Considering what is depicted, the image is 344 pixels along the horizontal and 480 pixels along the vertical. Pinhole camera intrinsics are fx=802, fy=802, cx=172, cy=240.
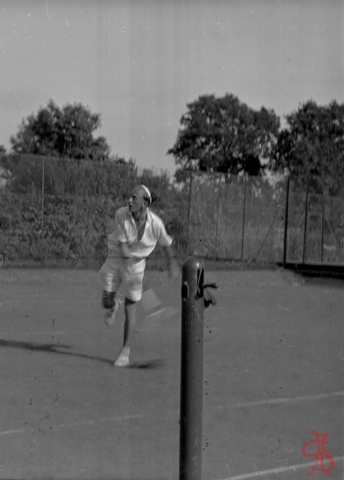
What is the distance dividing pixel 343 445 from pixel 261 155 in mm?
19579

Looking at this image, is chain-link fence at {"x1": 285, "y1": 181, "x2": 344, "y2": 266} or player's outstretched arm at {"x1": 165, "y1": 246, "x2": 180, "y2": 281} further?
chain-link fence at {"x1": 285, "y1": 181, "x2": 344, "y2": 266}

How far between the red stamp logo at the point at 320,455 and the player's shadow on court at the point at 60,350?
246 centimetres

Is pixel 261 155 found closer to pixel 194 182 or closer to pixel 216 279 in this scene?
pixel 194 182

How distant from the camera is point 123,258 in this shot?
7352 millimetres

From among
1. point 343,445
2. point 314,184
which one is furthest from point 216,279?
point 343,445

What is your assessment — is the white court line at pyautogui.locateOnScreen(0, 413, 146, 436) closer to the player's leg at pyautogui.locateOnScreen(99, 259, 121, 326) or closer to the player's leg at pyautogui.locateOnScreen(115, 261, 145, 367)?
the player's leg at pyautogui.locateOnScreen(115, 261, 145, 367)

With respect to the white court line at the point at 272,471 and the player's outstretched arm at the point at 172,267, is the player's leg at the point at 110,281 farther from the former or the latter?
the white court line at the point at 272,471

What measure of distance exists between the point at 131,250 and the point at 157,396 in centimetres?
163

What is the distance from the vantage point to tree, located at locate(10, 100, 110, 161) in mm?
27109

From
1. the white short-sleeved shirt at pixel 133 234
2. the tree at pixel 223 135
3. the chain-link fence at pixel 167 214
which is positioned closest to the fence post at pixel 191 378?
the white short-sleeved shirt at pixel 133 234

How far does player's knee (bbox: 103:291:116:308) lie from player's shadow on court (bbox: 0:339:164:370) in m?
0.55

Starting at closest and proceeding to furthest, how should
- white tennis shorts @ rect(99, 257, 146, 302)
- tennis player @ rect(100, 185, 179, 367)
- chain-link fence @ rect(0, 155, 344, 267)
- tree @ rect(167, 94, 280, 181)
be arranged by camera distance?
tennis player @ rect(100, 185, 179, 367) < white tennis shorts @ rect(99, 257, 146, 302) < chain-link fence @ rect(0, 155, 344, 267) < tree @ rect(167, 94, 280, 181)

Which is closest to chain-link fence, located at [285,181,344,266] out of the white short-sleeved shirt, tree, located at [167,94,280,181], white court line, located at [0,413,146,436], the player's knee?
tree, located at [167,94,280,181]

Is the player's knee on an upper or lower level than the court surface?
upper
